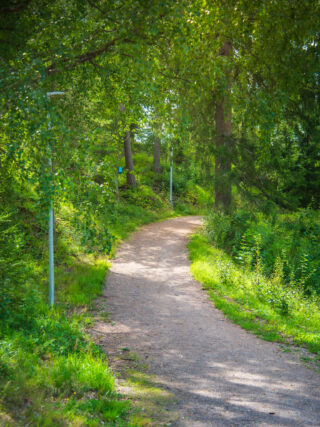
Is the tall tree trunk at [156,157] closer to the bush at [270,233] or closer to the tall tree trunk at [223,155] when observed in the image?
the bush at [270,233]

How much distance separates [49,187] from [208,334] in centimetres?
433

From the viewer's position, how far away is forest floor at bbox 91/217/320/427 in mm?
4652

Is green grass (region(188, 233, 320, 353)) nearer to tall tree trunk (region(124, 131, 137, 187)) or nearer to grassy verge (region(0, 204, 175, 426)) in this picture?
grassy verge (region(0, 204, 175, 426))

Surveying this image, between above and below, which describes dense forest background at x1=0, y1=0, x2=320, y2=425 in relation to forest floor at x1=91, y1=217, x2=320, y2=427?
above

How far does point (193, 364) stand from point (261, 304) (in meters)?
3.50

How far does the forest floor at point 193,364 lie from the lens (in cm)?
465

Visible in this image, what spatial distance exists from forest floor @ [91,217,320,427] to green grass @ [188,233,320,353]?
332 millimetres

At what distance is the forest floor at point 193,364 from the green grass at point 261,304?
0.33 m

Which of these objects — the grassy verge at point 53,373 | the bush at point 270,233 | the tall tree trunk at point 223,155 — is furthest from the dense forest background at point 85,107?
the tall tree trunk at point 223,155

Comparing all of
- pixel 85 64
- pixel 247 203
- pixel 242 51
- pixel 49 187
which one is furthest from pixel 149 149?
pixel 49 187

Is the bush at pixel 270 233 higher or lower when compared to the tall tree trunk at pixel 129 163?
lower

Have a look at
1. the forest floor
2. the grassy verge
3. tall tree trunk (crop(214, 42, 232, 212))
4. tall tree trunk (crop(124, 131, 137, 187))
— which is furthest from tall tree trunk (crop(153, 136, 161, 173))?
the grassy verge

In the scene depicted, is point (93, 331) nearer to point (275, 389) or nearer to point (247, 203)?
point (275, 389)

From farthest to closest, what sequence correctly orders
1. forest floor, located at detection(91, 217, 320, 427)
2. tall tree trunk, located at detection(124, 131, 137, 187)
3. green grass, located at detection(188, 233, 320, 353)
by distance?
tall tree trunk, located at detection(124, 131, 137, 187), green grass, located at detection(188, 233, 320, 353), forest floor, located at detection(91, 217, 320, 427)
